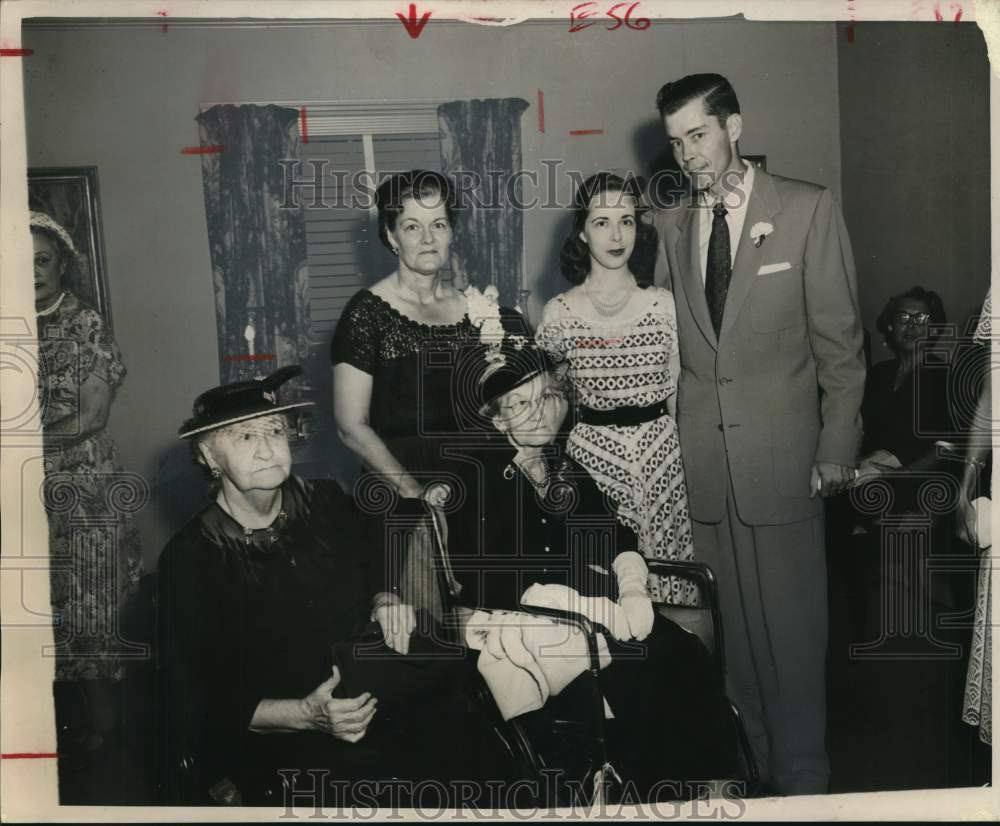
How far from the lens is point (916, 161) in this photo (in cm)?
288

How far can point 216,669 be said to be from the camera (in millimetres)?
2842

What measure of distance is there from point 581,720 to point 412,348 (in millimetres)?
1063

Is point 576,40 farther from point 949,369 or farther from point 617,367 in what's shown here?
point 949,369

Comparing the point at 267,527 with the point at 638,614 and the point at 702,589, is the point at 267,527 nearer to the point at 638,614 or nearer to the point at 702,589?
the point at 638,614

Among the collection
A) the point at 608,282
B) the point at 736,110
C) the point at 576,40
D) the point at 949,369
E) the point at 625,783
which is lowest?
the point at 625,783

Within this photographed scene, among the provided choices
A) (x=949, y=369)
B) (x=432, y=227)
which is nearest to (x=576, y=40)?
(x=432, y=227)

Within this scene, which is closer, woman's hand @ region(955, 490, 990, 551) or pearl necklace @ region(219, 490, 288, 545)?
pearl necklace @ region(219, 490, 288, 545)

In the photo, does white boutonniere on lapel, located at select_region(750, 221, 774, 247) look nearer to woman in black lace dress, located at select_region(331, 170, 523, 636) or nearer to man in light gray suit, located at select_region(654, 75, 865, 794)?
man in light gray suit, located at select_region(654, 75, 865, 794)

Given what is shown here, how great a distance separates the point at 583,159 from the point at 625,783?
1.65m

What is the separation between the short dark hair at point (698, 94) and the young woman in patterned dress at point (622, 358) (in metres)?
0.23

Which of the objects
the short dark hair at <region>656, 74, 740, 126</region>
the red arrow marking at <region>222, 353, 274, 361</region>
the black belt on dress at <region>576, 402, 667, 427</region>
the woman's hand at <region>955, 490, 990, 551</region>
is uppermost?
the short dark hair at <region>656, 74, 740, 126</region>

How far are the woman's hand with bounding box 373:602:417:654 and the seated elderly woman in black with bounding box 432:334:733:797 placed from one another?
0.15m

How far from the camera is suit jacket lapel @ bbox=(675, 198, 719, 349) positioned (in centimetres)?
283

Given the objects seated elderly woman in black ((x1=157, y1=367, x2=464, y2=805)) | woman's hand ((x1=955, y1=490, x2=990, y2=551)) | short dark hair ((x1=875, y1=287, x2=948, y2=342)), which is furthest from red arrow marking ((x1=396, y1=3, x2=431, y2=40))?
woman's hand ((x1=955, y1=490, x2=990, y2=551))
